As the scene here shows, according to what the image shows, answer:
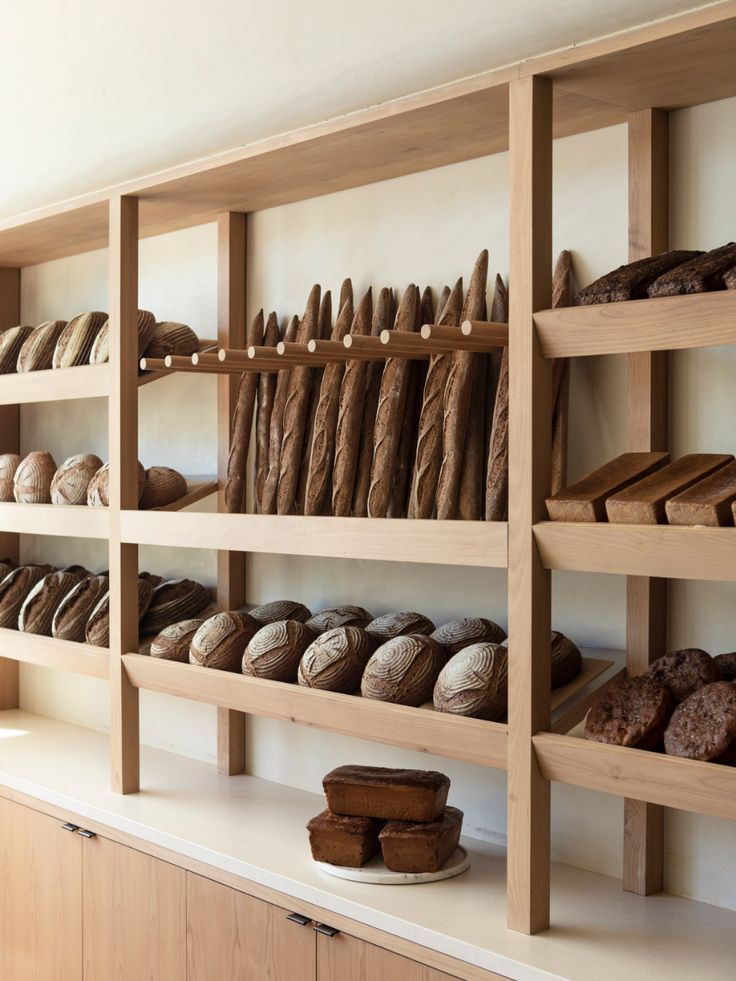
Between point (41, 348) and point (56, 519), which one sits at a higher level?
point (41, 348)

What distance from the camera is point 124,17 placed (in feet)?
8.41

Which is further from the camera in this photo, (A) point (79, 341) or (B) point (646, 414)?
(A) point (79, 341)

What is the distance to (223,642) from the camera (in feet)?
8.31

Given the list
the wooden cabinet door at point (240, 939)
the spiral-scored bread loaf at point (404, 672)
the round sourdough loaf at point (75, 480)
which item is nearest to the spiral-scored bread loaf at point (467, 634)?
the spiral-scored bread loaf at point (404, 672)

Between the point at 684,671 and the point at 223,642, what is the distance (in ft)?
3.47

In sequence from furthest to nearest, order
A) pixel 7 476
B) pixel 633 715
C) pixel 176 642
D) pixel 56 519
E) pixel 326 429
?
pixel 7 476 → pixel 56 519 → pixel 176 642 → pixel 326 429 → pixel 633 715

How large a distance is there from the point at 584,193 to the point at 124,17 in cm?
113

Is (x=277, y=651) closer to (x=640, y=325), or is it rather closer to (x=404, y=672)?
(x=404, y=672)

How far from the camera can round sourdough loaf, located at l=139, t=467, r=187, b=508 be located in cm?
283

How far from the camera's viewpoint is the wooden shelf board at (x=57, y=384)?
2797 millimetres

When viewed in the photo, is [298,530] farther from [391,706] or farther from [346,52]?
[346,52]

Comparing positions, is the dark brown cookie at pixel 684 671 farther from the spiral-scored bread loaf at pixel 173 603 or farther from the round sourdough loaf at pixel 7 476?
the round sourdough loaf at pixel 7 476

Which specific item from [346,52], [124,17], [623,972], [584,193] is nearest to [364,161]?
[346,52]

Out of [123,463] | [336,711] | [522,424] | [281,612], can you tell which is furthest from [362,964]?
[123,463]
